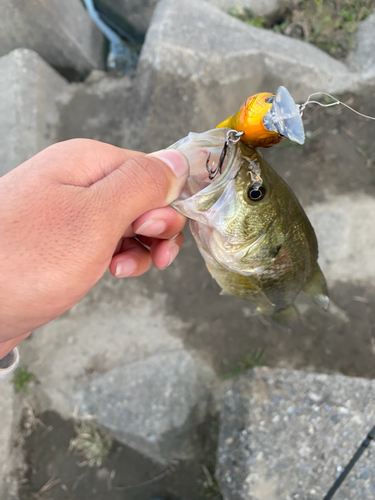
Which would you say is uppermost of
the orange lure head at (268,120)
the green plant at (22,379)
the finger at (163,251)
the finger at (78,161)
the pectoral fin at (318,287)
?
the finger at (78,161)

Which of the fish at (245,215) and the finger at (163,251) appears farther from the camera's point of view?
the finger at (163,251)

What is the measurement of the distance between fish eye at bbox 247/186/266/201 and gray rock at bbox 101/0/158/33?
12.7 feet

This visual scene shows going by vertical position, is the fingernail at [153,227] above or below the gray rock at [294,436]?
above

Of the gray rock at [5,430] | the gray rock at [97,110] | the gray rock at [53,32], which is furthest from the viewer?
the gray rock at [97,110]

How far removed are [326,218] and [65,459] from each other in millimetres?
3509

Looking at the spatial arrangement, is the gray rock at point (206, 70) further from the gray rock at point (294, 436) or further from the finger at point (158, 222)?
the gray rock at point (294, 436)

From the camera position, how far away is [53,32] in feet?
10.4

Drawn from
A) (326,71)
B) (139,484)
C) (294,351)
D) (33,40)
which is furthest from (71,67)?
(139,484)

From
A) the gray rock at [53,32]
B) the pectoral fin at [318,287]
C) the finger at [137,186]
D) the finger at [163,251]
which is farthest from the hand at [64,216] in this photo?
the gray rock at [53,32]

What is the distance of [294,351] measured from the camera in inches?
111

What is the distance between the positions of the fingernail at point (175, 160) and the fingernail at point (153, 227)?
261 millimetres

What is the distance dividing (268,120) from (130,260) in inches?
45.5

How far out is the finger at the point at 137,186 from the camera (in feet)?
3.65

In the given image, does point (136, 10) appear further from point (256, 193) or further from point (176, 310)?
point (256, 193)
